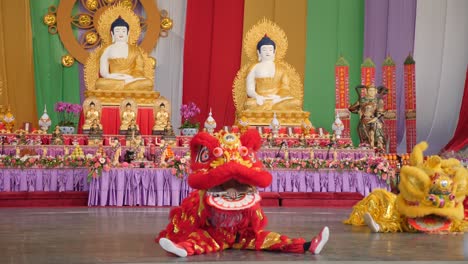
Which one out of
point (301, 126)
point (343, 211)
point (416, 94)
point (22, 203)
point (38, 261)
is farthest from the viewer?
point (416, 94)

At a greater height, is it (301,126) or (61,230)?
(301,126)

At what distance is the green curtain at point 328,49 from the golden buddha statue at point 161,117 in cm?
306

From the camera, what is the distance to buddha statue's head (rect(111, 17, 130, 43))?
11367 millimetres

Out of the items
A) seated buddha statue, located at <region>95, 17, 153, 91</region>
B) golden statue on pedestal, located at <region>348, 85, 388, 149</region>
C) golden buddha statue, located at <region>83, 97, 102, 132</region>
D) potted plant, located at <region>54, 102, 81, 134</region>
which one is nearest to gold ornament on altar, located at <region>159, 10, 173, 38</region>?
seated buddha statue, located at <region>95, 17, 153, 91</region>

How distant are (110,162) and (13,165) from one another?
1.09 metres

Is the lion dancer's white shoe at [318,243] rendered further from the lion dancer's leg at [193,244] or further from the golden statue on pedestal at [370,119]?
the golden statue on pedestal at [370,119]

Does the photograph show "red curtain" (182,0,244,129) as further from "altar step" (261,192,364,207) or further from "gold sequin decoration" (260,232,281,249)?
"gold sequin decoration" (260,232,281,249)

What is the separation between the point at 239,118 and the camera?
36.4ft

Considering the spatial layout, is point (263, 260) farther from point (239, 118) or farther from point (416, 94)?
point (416, 94)

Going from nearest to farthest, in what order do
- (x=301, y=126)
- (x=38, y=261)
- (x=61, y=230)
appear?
(x=38, y=261), (x=61, y=230), (x=301, y=126)

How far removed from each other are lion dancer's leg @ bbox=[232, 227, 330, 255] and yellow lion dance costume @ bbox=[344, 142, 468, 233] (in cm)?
140

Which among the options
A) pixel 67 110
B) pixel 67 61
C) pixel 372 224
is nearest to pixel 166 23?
pixel 67 61

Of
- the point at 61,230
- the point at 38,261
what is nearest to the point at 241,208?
the point at 38,261

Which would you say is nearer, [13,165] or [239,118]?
[13,165]
